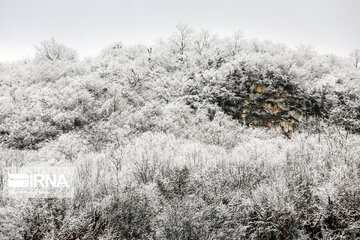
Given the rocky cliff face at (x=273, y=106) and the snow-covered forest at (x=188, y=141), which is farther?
the rocky cliff face at (x=273, y=106)

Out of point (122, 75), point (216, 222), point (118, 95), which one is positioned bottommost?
point (216, 222)

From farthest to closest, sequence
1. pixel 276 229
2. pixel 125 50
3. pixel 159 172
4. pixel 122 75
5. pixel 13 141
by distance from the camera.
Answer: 1. pixel 125 50
2. pixel 122 75
3. pixel 13 141
4. pixel 159 172
5. pixel 276 229

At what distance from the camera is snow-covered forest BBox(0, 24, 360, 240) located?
4.55 m

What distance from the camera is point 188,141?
14.1 metres

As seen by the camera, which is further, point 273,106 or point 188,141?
point 273,106

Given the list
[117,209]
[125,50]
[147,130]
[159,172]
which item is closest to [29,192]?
[117,209]

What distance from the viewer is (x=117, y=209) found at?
17.2 ft

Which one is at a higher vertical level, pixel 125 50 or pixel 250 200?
pixel 125 50

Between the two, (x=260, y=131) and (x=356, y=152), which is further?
(x=260, y=131)

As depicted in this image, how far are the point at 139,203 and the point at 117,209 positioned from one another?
0.56 metres

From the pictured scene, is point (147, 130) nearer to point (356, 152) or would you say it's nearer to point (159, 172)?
point (159, 172)

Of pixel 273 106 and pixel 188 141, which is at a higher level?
pixel 273 106

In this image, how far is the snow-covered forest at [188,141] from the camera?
455 cm

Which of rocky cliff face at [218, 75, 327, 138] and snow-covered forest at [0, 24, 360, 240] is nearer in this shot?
snow-covered forest at [0, 24, 360, 240]
